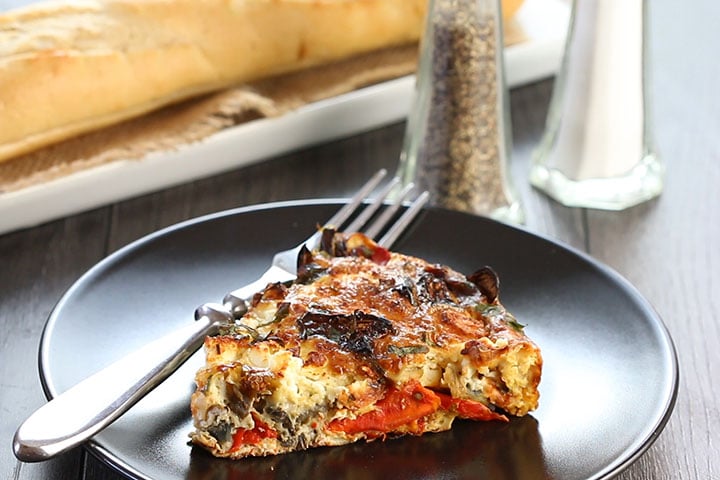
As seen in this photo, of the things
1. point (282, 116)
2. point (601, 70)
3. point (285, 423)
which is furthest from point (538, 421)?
point (282, 116)

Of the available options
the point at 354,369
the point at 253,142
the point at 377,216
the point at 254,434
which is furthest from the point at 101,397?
the point at 253,142

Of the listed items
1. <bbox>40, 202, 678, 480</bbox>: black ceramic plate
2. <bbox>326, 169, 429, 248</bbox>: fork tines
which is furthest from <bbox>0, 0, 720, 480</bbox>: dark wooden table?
<bbox>326, 169, 429, 248</bbox>: fork tines

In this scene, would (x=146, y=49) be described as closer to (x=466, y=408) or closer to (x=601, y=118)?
(x=601, y=118)

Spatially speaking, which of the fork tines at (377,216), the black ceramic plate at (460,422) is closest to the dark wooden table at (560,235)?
the black ceramic plate at (460,422)

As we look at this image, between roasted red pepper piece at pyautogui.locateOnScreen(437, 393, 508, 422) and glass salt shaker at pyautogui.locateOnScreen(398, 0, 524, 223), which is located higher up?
glass salt shaker at pyautogui.locateOnScreen(398, 0, 524, 223)

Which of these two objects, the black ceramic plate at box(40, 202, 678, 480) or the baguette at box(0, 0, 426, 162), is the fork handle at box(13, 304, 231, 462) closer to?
the black ceramic plate at box(40, 202, 678, 480)
